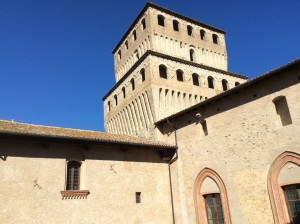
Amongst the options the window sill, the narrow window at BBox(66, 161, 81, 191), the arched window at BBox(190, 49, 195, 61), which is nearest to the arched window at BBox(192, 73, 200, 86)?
the arched window at BBox(190, 49, 195, 61)

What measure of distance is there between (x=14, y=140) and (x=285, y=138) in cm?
1060

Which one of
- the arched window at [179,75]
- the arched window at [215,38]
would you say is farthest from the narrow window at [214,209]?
the arched window at [215,38]

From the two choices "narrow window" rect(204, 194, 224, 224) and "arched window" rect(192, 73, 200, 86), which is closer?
"narrow window" rect(204, 194, 224, 224)

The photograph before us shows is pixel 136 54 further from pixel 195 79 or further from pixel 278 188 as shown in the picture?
pixel 278 188

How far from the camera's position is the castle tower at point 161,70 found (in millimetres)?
19656

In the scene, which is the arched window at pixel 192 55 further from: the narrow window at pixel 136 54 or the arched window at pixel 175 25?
the narrow window at pixel 136 54

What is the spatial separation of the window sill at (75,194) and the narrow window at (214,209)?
576 cm

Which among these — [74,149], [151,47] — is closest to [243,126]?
[74,149]

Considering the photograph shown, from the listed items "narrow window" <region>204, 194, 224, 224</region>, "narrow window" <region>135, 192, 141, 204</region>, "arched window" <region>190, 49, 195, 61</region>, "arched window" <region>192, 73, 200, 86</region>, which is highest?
"arched window" <region>190, 49, 195, 61</region>

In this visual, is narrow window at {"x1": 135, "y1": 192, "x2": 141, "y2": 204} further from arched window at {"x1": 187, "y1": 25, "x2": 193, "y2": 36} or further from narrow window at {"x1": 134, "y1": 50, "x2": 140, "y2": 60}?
arched window at {"x1": 187, "y1": 25, "x2": 193, "y2": 36}

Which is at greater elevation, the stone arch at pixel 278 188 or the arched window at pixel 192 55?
the arched window at pixel 192 55

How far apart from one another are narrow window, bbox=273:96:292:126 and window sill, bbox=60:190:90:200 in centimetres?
866

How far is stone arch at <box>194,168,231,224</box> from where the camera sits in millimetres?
12609

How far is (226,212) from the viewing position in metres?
12.5
